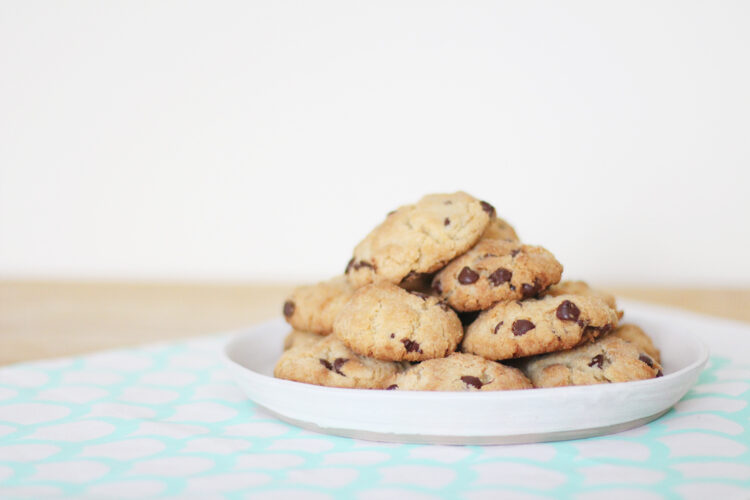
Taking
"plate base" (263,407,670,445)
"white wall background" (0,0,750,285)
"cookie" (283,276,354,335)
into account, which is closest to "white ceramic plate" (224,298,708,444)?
"plate base" (263,407,670,445)

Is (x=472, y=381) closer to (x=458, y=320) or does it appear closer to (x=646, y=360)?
(x=458, y=320)

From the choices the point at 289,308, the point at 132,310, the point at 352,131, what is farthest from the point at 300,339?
the point at 352,131

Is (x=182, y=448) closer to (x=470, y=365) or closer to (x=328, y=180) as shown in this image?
(x=470, y=365)

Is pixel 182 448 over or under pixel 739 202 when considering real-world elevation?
under

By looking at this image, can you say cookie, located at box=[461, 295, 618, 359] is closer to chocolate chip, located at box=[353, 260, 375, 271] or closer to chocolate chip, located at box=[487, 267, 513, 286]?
chocolate chip, located at box=[487, 267, 513, 286]

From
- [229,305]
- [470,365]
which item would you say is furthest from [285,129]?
[470,365]

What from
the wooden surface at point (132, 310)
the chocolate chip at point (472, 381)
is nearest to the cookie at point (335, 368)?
the chocolate chip at point (472, 381)

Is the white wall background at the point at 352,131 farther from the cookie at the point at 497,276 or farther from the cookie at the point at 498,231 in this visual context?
the cookie at the point at 497,276

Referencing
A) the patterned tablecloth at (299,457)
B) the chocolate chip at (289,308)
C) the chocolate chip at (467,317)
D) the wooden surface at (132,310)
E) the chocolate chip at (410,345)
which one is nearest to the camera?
the patterned tablecloth at (299,457)
